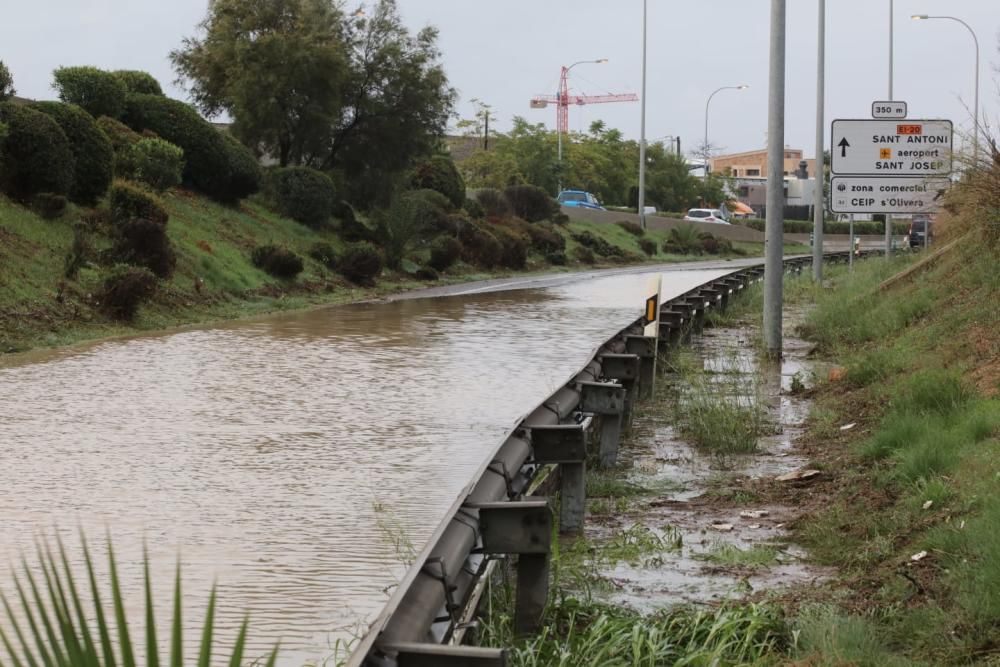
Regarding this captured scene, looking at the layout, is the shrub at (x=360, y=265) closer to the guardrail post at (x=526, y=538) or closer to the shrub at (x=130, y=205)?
the shrub at (x=130, y=205)

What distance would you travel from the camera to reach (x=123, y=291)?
22891mm

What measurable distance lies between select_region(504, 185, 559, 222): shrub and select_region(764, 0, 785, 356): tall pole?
1805 inches

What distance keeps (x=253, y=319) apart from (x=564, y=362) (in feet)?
29.2

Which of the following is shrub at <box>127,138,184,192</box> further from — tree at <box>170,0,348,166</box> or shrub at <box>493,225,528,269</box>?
shrub at <box>493,225,528,269</box>

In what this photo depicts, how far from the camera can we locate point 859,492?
873cm

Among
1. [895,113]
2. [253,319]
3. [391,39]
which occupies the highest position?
[391,39]

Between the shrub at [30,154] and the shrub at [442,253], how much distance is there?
15986mm

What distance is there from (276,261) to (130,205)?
4456mm

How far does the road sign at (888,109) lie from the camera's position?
25.8m

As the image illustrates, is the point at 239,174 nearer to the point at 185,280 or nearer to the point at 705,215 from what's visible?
the point at 185,280

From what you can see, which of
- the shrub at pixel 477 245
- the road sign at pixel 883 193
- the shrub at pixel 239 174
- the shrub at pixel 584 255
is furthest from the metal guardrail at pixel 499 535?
the shrub at pixel 584 255

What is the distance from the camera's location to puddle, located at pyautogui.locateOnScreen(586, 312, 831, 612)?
704 centimetres

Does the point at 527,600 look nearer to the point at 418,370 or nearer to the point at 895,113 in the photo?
the point at 418,370

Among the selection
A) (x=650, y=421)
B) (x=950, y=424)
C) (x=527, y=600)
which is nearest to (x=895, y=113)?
(x=650, y=421)
